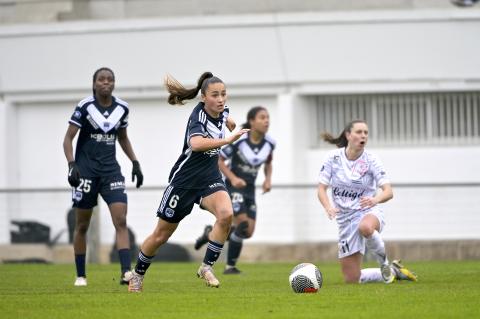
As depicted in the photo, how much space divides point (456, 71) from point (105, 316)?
55.7 feet

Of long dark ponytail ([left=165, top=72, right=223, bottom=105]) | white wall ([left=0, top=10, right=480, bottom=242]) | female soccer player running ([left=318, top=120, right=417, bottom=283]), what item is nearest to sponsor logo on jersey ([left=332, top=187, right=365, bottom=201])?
female soccer player running ([left=318, top=120, right=417, bottom=283])

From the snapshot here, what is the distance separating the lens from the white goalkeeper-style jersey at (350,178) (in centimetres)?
1380

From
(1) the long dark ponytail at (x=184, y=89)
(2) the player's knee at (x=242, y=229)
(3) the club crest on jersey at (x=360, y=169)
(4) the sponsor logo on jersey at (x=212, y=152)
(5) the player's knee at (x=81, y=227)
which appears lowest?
(2) the player's knee at (x=242, y=229)

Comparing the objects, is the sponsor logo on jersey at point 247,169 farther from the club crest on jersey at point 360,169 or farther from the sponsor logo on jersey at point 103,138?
the club crest on jersey at point 360,169

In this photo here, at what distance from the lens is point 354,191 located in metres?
13.9

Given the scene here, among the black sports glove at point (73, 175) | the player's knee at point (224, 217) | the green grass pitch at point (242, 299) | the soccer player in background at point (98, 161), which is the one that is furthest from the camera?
the soccer player in background at point (98, 161)

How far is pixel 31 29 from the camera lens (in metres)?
27.1

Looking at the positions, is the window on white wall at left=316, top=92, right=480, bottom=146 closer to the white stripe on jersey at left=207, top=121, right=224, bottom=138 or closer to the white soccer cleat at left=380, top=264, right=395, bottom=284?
the white soccer cleat at left=380, top=264, right=395, bottom=284

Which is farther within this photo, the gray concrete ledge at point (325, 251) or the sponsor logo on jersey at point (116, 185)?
the gray concrete ledge at point (325, 251)

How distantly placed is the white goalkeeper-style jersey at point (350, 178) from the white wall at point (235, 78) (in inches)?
364

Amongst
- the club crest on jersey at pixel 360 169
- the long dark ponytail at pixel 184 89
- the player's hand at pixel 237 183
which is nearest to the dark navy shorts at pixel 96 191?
the long dark ponytail at pixel 184 89

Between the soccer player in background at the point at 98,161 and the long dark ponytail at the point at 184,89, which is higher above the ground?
the long dark ponytail at the point at 184,89

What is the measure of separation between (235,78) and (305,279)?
14.8m

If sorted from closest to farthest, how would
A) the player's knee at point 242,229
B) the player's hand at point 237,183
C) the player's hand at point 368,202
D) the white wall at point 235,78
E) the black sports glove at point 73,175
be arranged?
1. the player's hand at point 368,202
2. the black sports glove at point 73,175
3. the player's hand at point 237,183
4. the player's knee at point 242,229
5. the white wall at point 235,78
